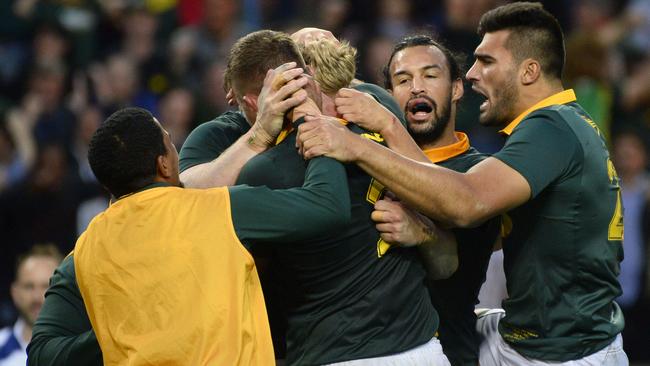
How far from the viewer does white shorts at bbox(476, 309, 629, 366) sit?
4527 millimetres

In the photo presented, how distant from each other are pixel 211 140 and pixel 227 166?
462 millimetres

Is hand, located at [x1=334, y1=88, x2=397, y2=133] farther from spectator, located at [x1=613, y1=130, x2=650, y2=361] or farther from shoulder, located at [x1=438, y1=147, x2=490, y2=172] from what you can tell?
spectator, located at [x1=613, y1=130, x2=650, y2=361]

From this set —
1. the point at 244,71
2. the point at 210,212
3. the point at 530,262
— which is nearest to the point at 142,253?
the point at 210,212

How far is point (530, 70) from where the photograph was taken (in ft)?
15.6

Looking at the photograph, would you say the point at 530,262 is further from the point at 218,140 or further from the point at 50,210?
the point at 50,210

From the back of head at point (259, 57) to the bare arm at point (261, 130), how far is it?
0.07 metres

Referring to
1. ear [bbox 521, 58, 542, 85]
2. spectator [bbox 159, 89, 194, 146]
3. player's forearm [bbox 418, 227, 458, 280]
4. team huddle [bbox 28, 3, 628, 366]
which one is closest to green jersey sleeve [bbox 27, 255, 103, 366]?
team huddle [bbox 28, 3, 628, 366]

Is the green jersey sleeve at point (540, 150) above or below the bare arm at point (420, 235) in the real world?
above

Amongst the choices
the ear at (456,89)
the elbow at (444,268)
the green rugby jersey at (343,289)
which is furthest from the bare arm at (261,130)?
the ear at (456,89)

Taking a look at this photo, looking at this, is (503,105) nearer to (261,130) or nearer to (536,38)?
(536,38)

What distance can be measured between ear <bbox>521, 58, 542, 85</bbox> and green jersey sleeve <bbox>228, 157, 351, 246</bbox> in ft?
3.98

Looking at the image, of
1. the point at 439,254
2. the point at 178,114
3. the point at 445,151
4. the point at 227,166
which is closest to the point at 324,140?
the point at 227,166

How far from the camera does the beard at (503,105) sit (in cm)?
479

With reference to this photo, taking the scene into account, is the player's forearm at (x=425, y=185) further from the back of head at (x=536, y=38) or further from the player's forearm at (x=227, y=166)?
the back of head at (x=536, y=38)
